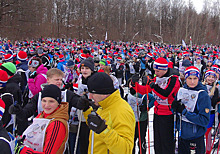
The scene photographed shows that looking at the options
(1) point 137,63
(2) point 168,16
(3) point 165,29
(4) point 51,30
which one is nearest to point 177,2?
(2) point 168,16

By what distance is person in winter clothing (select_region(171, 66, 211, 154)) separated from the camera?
115 inches

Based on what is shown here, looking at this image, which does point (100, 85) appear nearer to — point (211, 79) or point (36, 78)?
point (36, 78)

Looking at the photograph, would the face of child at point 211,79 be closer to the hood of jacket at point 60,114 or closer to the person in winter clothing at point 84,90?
the person in winter clothing at point 84,90

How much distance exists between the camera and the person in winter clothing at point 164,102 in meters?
3.46

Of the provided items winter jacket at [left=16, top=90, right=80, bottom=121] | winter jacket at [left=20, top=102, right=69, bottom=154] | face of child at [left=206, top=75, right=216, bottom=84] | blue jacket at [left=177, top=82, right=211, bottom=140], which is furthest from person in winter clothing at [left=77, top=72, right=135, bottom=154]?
face of child at [left=206, top=75, right=216, bottom=84]

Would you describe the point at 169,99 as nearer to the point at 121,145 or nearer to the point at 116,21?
the point at 121,145

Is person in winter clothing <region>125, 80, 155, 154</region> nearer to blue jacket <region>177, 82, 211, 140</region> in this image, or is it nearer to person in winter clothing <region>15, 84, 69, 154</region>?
blue jacket <region>177, 82, 211, 140</region>

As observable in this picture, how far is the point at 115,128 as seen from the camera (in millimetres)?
1746

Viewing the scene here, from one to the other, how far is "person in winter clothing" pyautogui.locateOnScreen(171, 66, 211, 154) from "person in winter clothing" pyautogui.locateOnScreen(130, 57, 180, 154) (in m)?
0.29

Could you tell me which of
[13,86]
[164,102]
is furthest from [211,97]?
[13,86]

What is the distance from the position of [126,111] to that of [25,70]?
15.6ft

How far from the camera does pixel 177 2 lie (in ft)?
181

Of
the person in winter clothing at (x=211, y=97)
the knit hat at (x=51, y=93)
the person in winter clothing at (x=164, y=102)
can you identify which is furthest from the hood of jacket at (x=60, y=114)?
the person in winter clothing at (x=211, y=97)

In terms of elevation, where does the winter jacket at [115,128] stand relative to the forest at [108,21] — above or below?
below
